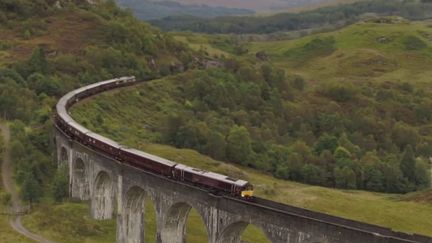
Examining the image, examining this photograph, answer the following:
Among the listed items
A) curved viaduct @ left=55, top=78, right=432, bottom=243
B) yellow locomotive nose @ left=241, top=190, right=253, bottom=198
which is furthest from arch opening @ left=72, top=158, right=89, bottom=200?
yellow locomotive nose @ left=241, top=190, right=253, bottom=198

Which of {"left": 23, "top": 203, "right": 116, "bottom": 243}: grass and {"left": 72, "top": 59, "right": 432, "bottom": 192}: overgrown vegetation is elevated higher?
{"left": 23, "top": 203, "right": 116, "bottom": 243}: grass

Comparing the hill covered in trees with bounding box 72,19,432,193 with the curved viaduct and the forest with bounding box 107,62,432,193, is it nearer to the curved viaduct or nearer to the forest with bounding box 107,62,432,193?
the forest with bounding box 107,62,432,193

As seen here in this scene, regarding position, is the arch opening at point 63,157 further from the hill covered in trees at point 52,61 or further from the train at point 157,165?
the train at point 157,165

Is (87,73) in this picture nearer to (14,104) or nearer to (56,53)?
(56,53)

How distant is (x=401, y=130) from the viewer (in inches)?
6432

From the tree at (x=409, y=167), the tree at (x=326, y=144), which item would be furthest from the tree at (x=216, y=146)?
the tree at (x=409, y=167)

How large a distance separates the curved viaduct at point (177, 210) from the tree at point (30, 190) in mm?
4777

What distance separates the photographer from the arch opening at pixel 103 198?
2923 inches

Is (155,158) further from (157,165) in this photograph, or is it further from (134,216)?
(134,216)

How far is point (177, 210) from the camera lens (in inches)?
2404

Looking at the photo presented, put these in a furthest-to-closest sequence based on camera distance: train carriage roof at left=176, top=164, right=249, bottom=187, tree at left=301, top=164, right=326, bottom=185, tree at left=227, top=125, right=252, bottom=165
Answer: tree at left=227, top=125, right=252, bottom=165 → tree at left=301, top=164, right=326, bottom=185 → train carriage roof at left=176, top=164, right=249, bottom=187

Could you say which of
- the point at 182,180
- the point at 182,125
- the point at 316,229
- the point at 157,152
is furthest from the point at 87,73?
the point at 316,229

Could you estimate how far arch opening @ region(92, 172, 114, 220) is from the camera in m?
74.2

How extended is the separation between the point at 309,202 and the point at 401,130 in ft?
270
